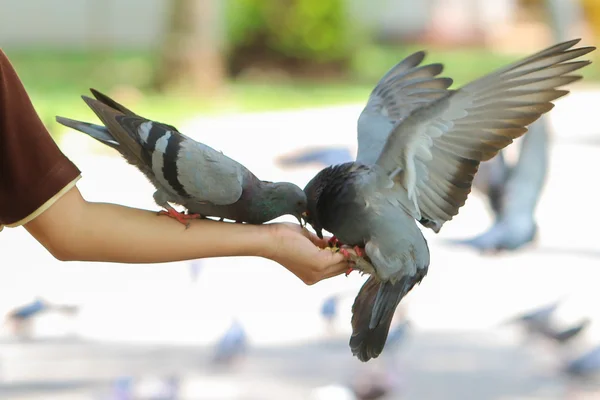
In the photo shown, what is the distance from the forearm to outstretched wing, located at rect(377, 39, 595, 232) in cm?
33

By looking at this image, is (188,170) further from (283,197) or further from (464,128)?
(464,128)

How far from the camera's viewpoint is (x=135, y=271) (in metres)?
5.52

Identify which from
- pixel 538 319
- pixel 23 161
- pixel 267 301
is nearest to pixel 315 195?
pixel 23 161

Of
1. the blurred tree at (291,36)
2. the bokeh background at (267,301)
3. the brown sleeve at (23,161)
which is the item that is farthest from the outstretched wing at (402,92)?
the blurred tree at (291,36)

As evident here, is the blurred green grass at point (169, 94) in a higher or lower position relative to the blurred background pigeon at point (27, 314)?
lower

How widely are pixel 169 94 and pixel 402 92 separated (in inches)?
346

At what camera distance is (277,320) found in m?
4.81

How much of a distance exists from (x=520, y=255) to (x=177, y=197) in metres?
4.09

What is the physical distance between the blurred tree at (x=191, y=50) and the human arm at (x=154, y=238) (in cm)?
907

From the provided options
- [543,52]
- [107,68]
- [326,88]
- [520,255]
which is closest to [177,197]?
[543,52]

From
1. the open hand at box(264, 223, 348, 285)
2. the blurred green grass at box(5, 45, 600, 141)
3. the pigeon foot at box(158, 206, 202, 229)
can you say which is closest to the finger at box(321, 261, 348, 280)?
the open hand at box(264, 223, 348, 285)

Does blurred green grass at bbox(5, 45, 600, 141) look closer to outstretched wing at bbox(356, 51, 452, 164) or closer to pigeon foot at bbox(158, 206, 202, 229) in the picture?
outstretched wing at bbox(356, 51, 452, 164)

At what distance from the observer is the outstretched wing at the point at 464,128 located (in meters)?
1.94

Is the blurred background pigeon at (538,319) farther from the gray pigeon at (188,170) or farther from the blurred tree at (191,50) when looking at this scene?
the blurred tree at (191,50)
